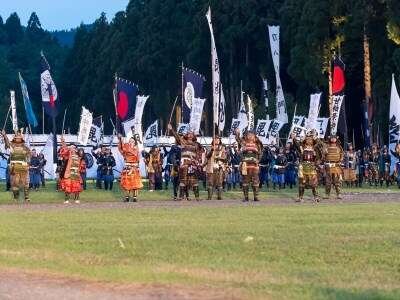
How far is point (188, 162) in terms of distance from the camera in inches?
1340

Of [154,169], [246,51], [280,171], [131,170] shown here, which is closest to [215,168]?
[131,170]

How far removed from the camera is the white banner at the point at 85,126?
5744 cm

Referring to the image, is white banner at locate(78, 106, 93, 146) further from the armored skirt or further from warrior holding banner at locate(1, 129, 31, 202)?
the armored skirt

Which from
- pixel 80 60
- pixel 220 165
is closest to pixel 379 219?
pixel 220 165

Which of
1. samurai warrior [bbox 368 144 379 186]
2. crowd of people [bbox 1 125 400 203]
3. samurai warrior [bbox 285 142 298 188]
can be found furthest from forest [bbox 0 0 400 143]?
crowd of people [bbox 1 125 400 203]

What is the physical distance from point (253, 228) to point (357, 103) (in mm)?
49833

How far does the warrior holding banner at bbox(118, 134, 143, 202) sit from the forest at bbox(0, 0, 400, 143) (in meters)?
21.6

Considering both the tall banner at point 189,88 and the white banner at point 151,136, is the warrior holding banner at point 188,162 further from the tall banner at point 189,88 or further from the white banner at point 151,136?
the white banner at point 151,136

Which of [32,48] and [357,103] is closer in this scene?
[357,103]

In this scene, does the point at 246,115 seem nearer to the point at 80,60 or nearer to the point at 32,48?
the point at 80,60

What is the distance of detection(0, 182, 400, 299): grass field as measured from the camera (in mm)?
13047

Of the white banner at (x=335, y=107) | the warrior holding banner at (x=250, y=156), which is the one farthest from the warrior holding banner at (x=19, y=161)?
the white banner at (x=335, y=107)

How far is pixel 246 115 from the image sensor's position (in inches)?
2248

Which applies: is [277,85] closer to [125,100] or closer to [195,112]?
[125,100]
